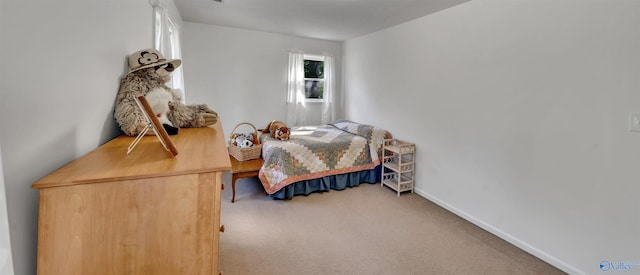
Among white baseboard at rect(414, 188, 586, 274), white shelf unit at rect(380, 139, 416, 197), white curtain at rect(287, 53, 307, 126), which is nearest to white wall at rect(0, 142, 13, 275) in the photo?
white baseboard at rect(414, 188, 586, 274)

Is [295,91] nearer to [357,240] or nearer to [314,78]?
[314,78]

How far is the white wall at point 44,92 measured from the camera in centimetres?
Answer: 72

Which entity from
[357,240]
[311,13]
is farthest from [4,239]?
[311,13]

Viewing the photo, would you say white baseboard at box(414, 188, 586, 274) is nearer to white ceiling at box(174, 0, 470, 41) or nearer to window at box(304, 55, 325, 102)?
white ceiling at box(174, 0, 470, 41)

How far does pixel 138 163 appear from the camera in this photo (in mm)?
946

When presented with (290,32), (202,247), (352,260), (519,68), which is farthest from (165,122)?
(290,32)

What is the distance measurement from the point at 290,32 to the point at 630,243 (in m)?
4.16

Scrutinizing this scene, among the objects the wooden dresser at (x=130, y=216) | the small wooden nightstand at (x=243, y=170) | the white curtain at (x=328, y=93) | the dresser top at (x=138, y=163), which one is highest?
the white curtain at (x=328, y=93)

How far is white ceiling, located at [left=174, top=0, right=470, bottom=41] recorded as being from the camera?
9.21 ft

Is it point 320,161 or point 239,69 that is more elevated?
point 239,69

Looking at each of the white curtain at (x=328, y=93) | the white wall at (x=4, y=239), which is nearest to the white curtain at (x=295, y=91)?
the white curtain at (x=328, y=93)

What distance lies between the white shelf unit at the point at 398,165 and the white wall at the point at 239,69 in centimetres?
199

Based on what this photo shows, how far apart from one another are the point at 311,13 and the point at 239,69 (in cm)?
164

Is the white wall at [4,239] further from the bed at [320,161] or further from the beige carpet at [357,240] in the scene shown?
the bed at [320,161]
